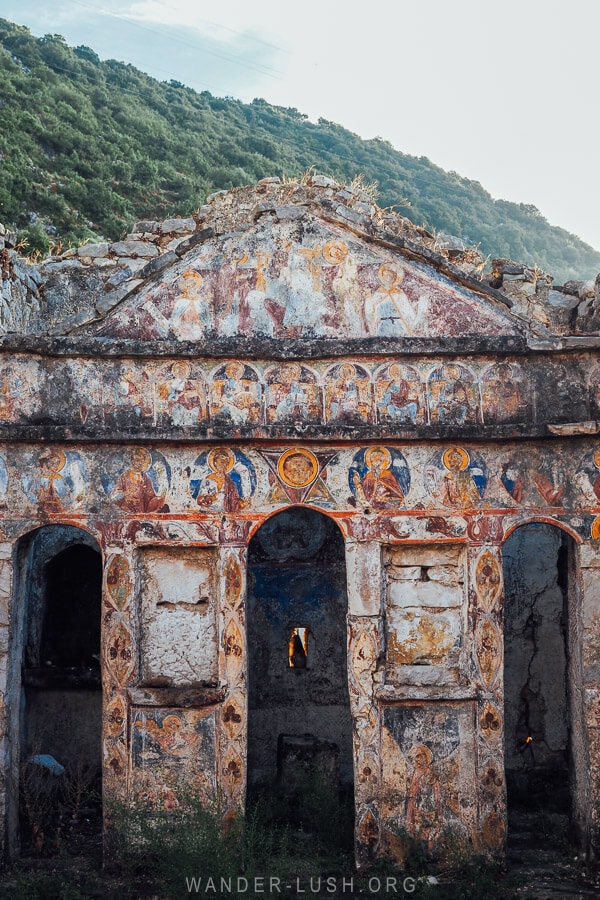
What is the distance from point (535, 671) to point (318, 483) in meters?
4.11

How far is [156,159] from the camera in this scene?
21641mm

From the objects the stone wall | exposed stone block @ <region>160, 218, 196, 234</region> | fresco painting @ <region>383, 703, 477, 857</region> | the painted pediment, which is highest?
exposed stone block @ <region>160, 218, 196, 234</region>

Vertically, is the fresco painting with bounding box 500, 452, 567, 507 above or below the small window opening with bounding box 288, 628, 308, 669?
above

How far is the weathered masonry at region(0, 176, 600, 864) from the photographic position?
778cm

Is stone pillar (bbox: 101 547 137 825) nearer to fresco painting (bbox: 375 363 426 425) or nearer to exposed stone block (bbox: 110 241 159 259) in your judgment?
fresco painting (bbox: 375 363 426 425)

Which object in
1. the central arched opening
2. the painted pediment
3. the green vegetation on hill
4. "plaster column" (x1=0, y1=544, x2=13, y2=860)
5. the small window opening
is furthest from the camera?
the green vegetation on hill

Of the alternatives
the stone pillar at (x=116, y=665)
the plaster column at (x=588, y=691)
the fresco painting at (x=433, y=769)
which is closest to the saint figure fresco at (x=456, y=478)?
the plaster column at (x=588, y=691)

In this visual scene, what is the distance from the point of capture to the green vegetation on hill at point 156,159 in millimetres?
18125

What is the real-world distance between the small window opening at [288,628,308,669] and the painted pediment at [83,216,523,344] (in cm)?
396

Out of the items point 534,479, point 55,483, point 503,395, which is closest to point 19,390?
point 55,483

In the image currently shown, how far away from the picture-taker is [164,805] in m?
7.77

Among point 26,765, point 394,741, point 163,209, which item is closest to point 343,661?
point 394,741

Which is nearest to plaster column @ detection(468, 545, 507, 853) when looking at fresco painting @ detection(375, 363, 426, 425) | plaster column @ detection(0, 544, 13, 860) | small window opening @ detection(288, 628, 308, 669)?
fresco painting @ detection(375, 363, 426, 425)

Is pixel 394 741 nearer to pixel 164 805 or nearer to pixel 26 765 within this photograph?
pixel 164 805
